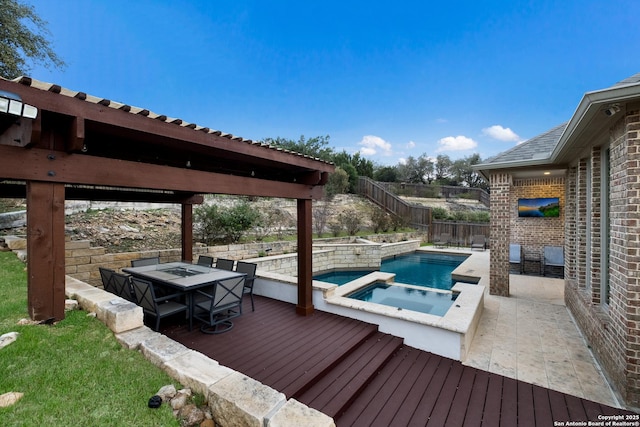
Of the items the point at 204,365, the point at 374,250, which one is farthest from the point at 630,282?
the point at 374,250

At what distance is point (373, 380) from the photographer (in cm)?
320

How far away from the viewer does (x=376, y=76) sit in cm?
1570

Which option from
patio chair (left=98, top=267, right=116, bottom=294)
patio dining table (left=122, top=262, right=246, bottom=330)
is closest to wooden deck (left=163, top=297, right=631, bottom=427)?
patio dining table (left=122, top=262, right=246, bottom=330)

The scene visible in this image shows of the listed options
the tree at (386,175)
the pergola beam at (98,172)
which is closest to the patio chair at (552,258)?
the pergola beam at (98,172)

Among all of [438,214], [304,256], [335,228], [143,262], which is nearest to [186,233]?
[143,262]

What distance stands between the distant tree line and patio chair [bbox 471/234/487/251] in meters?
4.42

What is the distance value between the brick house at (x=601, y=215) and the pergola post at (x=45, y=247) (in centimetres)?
530

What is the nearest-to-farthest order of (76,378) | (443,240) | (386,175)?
(76,378) < (443,240) < (386,175)

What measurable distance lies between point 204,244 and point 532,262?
423 inches

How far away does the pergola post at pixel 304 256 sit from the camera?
4746mm

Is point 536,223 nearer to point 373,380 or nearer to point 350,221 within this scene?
point 350,221

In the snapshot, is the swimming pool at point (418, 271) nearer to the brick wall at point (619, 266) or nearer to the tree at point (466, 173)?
the brick wall at point (619, 266)

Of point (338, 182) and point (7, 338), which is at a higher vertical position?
point (338, 182)

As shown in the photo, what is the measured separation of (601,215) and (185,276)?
20.8ft
